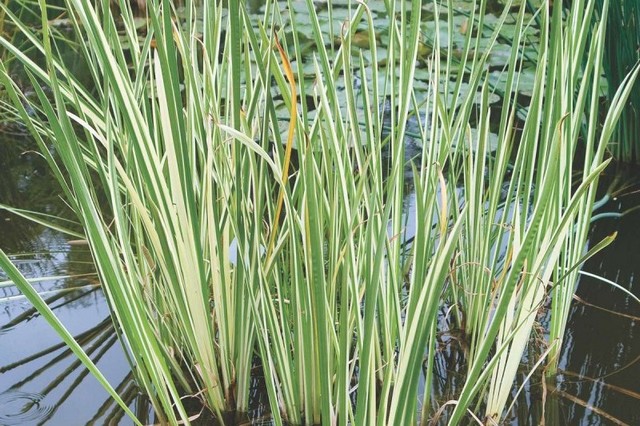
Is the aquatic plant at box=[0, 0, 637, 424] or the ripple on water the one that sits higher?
the aquatic plant at box=[0, 0, 637, 424]

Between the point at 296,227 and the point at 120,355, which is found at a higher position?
the point at 296,227

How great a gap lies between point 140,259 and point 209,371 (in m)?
0.25

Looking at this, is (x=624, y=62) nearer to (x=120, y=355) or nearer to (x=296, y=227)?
(x=296, y=227)

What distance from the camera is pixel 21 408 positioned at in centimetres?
118

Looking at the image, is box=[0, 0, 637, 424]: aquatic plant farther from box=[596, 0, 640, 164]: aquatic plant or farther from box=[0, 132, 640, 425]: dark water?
box=[596, 0, 640, 164]: aquatic plant

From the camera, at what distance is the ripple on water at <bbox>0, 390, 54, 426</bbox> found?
3.80 feet

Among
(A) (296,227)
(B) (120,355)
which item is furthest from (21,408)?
(A) (296,227)

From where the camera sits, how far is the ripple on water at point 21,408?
3.80 ft

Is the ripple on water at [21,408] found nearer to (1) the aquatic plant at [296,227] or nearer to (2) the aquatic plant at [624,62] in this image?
(1) the aquatic plant at [296,227]

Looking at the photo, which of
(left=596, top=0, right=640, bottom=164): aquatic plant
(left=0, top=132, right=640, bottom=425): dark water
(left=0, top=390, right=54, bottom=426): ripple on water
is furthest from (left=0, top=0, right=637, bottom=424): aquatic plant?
(left=596, top=0, right=640, bottom=164): aquatic plant

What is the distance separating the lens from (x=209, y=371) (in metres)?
1.11

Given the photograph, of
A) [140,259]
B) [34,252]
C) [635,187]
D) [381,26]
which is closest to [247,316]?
[140,259]

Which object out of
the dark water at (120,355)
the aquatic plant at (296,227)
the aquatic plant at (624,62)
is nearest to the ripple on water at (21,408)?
the dark water at (120,355)

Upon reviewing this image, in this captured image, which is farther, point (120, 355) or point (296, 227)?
point (120, 355)
